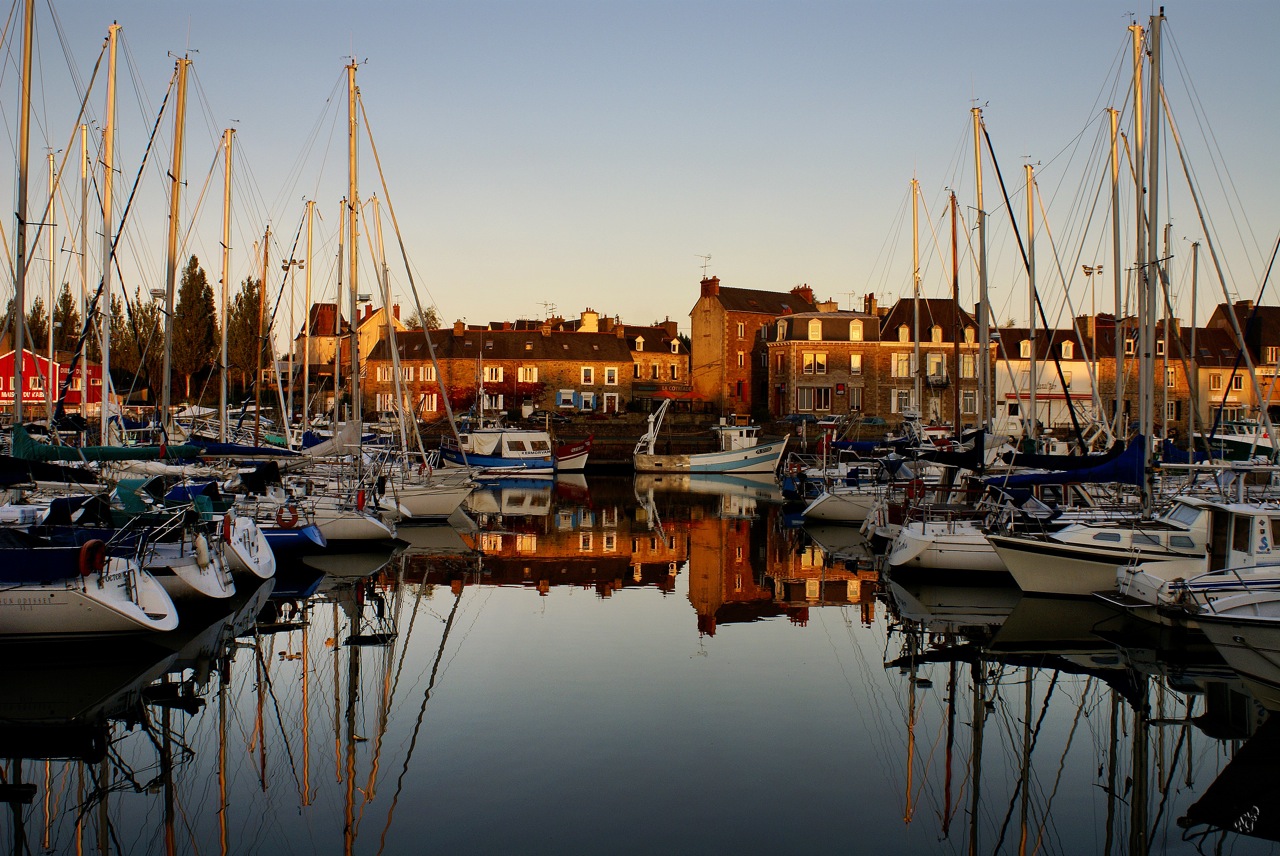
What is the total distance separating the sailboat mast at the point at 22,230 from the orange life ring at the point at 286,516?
5810 millimetres

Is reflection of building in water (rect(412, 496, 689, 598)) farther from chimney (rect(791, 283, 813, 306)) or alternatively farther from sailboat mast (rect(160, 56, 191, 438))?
chimney (rect(791, 283, 813, 306))

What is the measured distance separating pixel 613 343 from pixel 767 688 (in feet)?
235

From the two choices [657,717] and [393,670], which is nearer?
[657,717]

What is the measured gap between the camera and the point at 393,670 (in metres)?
15.8

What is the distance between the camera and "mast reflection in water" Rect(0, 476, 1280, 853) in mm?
10047

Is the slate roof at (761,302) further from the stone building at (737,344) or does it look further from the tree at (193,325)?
the tree at (193,325)

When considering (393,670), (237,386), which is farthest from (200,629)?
(237,386)

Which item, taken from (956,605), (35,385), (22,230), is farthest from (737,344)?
(22,230)

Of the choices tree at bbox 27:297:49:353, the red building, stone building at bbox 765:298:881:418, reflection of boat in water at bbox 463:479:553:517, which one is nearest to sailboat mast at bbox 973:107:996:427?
reflection of boat in water at bbox 463:479:553:517

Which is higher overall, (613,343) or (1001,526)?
(613,343)

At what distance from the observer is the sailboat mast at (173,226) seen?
26375 millimetres

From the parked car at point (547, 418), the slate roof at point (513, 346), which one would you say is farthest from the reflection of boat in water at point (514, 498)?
the slate roof at point (513, 346)

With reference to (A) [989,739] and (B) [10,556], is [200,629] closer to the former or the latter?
(B) [10,556]

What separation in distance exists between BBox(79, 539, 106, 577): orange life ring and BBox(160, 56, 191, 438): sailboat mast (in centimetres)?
1043
